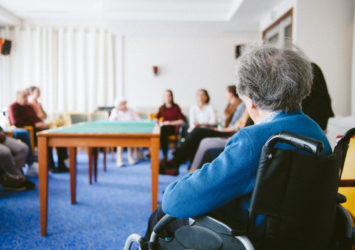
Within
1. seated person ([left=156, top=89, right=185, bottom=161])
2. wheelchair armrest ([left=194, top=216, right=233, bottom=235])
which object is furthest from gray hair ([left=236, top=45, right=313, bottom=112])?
seated person ([left=156, top=89, right=185, bottom=161])

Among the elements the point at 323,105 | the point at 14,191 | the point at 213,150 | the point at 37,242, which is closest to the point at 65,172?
the point at 14,191

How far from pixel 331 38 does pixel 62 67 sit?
221 inches

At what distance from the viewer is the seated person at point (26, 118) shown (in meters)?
4.01

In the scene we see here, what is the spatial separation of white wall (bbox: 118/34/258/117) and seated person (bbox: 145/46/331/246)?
593 cm

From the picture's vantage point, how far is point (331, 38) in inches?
152

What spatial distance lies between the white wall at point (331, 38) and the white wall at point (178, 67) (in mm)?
2926

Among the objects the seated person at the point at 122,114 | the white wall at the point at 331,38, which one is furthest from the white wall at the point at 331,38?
the seated person at the point at 122,114

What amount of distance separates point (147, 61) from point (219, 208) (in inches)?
244

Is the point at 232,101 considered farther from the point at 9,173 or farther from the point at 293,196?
the point at 293,196

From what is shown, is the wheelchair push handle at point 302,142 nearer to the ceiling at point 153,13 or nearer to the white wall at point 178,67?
the ceiling at point 153,13

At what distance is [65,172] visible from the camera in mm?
3959

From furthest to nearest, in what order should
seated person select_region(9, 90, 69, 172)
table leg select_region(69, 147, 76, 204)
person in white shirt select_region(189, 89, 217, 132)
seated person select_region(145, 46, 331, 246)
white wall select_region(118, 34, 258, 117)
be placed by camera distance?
1. white wall select_region(118, 34, 258, 117)
2. person in white shirt select_region(189, 89, 217, 132)
3. seated person select_region(9, 90, 69, 172)
4. table leg select_region(69, 147, 76, 204)
5. seated person select_region(145, 46, 331, 246)

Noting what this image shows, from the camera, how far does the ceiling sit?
5.25 m

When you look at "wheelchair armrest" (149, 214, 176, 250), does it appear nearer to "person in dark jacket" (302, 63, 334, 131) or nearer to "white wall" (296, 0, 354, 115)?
"person in dark jacket" (302, 63, 334, 131)
